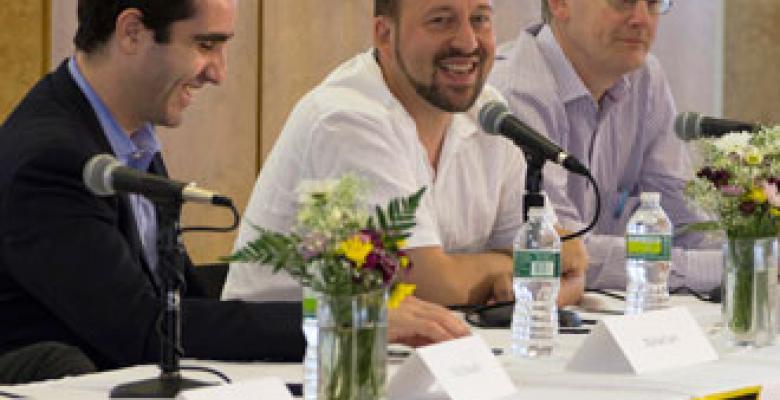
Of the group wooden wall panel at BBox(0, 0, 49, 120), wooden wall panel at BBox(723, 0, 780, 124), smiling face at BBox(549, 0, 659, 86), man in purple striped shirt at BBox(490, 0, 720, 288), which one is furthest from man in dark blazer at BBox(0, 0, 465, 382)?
wooden wall panel at BBox(723, 0, 780, 124)

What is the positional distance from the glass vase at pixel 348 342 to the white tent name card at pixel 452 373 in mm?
135

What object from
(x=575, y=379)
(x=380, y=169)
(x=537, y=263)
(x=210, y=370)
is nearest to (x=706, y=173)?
(x=537, y=263)

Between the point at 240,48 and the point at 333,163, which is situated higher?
the point at 240,48

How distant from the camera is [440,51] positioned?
3.17 m

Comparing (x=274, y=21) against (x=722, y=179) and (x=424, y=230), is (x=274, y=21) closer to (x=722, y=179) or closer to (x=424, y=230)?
(x=424, y=230)

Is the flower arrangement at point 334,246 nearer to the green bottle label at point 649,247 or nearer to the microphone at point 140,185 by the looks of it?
the microphone at point 140,185

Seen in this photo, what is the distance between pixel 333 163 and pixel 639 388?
1.12 metres

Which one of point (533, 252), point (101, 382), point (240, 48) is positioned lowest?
point (101, 382)

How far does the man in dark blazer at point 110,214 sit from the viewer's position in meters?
2.33

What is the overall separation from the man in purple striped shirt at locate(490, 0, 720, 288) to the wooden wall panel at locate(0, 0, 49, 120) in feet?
4.83

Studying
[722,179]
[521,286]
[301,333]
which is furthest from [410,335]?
[722,179]

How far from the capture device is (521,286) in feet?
8.38

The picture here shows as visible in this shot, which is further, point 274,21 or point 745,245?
point 274,21

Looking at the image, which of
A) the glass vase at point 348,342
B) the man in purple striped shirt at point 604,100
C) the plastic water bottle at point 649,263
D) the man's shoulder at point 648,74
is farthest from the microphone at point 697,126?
the glass vase at point 348,342
